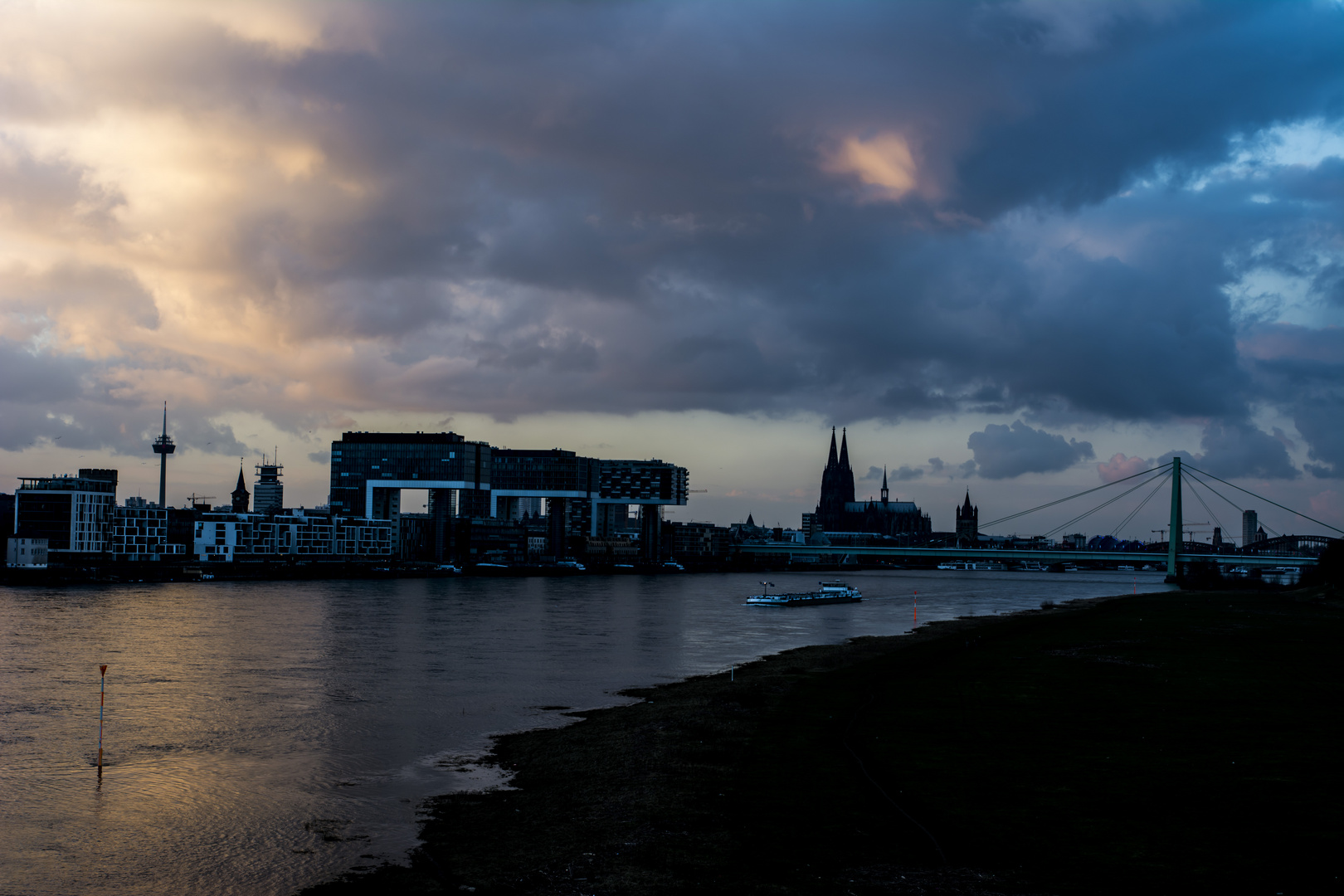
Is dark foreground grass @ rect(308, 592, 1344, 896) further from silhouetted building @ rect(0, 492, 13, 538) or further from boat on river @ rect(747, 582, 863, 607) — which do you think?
silhouetted building @ rect(0, 492, 13, 538)

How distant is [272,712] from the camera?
36.4m

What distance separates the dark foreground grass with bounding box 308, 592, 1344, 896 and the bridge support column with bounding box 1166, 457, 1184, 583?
13612cm

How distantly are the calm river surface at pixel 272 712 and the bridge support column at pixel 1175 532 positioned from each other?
85.9m

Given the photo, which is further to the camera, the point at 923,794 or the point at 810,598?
the point at 810,598

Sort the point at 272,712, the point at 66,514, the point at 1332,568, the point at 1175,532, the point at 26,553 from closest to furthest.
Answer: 1. the point at 272,712
2. the point at 1332,568
3. the point at 26,553
4. the point at 66,514
5. the point at 1175,532

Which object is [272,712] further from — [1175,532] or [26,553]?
[1175,532]

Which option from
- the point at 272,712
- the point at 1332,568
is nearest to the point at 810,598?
the point at 1332,568

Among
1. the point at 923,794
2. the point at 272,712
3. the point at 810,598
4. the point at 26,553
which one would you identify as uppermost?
the point at 26,553

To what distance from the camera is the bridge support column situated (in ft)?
529

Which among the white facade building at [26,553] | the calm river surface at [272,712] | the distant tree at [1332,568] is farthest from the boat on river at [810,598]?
the white facade building at [26,553]

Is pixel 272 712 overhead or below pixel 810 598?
overhead

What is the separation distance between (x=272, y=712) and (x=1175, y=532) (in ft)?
529

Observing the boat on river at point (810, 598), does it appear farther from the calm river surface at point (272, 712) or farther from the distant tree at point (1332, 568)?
the distant tree at point (1332, 568)

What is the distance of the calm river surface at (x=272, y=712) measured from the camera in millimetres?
20141
